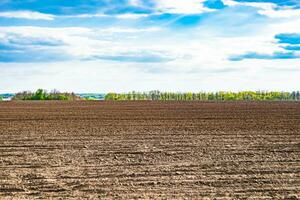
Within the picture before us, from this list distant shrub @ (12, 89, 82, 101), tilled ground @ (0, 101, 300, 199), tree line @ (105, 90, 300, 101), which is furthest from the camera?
tree line @ (105, 90, 300, 101)

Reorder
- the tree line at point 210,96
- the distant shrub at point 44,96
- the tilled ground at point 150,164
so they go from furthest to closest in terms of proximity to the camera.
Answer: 1. the tree line at point 210,96
2. the distant shrub at point 44,96
3. the tilled ground at point 150,164

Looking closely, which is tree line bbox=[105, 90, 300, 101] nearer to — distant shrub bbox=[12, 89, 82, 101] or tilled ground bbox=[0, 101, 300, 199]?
distant shrub bbox=[12, 89, 82, 101]

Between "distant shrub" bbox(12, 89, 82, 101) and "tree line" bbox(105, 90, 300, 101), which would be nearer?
"distant shrub" bbox(12, 89, 82, 101)

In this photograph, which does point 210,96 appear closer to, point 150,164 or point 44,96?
point 44,96

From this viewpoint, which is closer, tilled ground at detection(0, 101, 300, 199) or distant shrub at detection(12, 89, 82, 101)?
tilled ground at detection(0, 101, 300, 199)

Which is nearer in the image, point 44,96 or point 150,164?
point 150,164

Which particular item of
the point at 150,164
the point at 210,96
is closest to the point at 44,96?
the point at 210,96

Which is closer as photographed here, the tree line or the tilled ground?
the tilled ground

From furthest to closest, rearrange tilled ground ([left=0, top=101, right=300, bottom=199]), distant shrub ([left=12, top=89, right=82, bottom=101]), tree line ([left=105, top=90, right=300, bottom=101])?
tree line ([left=105, top=90, right=300, bottom=101])
distant shrub ([left=12, top=89, right=82, bottom=101])
tilled ground ([left=0, top=101, right=300, bottom=199])

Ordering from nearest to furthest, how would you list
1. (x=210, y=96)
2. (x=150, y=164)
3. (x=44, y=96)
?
(x=150, y=164)
(x=44, y=96)
(x=210, y=96)

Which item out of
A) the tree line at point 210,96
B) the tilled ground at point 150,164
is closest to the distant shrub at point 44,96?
the tree line at point 210,96

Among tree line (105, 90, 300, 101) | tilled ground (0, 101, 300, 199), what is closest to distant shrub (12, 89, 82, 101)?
tree line (105, 90, 300, 101)

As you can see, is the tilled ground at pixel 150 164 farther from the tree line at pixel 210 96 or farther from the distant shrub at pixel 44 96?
the tree line at pixel 210 96

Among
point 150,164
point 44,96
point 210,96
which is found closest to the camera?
point 150,164
